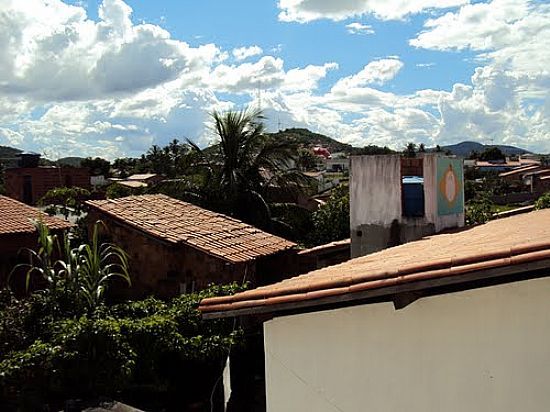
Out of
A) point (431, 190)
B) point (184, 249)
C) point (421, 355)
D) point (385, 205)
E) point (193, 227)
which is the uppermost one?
point (431, 190)

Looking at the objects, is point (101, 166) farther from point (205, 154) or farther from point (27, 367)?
point (27, 367)

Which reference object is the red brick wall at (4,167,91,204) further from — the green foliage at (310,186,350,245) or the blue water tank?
the blue water tank

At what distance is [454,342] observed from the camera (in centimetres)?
455

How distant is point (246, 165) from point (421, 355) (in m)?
18.6

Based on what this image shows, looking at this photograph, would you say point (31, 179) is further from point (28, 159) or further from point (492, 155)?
point (492, 155)

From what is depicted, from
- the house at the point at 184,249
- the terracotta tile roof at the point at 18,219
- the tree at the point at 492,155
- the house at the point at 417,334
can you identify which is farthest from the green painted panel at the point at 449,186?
the tree at the point at 492,155

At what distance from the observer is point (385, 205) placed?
11.9 m

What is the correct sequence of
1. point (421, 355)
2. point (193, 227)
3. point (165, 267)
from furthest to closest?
point (193, 227), point (165, 267), point (421, 355)

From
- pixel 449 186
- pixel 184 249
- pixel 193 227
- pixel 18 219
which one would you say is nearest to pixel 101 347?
pixel 184 249

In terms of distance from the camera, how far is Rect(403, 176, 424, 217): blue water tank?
465 inches

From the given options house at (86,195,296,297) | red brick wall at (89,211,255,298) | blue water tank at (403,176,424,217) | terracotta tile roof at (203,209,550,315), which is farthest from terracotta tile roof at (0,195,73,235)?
terracotta tile roof at (203,209,550,315)

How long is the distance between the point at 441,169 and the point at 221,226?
19.8 feet

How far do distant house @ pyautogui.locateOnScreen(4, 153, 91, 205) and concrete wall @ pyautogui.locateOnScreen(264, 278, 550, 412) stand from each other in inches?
1627

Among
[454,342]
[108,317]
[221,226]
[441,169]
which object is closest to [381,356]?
[454,342]
